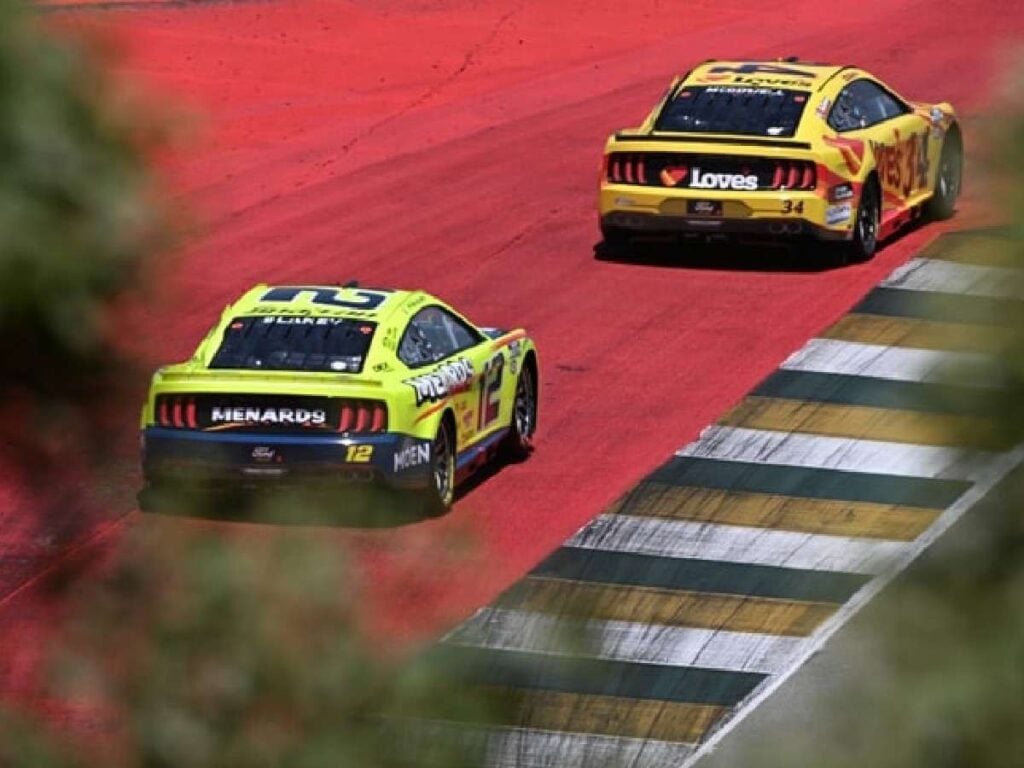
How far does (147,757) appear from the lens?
3428mm

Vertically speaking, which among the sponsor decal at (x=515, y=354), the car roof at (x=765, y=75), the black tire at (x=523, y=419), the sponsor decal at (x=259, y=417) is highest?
the car roof at (x=765, y=75)

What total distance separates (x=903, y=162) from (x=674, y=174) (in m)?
2.28

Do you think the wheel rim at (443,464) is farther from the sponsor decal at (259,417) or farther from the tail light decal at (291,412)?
the sponsor decal at (259,417)

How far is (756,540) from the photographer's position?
14.4 m

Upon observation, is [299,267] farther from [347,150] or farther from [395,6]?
[395,6]

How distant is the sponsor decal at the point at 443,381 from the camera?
14.0m

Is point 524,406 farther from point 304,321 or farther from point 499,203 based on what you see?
point 499,203

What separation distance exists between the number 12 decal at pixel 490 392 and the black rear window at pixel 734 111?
4902 mm

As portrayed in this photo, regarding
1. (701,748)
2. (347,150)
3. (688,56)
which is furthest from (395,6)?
(701,748)

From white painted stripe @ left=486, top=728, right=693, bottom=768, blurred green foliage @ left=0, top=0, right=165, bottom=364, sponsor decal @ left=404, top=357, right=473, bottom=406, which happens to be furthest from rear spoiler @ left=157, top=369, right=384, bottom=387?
blurred green foliage @ left=0, top=0, right=165, bottom=364

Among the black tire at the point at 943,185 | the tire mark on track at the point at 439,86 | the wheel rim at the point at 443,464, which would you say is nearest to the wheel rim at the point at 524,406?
the wheel rim at the point at 443,464

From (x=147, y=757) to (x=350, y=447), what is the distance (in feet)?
32.6

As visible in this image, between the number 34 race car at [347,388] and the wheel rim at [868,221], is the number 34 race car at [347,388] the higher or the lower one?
the higher one

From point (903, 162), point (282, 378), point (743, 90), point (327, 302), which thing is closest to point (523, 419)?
point (327, 302)
